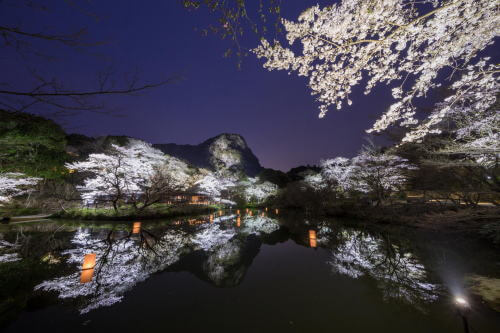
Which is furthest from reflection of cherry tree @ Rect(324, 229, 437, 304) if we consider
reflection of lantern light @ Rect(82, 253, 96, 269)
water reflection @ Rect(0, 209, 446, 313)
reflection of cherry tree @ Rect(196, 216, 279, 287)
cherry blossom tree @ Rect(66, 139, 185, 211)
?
cherry blossom tree @ Rect(66, 139, 185, 211)

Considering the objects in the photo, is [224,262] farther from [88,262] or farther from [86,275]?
[88,262]

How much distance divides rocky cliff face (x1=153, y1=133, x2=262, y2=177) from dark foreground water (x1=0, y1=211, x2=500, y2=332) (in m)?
42.3

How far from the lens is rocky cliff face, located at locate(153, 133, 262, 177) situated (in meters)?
52.0

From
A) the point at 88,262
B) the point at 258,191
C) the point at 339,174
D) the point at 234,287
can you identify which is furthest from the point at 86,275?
the point at 258,191

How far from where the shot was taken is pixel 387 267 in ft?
17.0

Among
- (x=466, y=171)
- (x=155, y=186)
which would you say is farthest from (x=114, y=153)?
(x=466, y=171)

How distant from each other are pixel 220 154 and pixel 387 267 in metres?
50.9

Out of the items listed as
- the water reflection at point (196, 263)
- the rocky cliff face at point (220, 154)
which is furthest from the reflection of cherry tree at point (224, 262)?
the rocky cliff face at point (220, 154)

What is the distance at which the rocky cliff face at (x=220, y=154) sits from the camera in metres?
52.0

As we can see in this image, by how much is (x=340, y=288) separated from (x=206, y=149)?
187 feet

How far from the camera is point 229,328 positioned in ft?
9.33

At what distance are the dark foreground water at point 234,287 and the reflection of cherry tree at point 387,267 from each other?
3cm

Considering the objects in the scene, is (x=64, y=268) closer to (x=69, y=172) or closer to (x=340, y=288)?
(x=340, y=288)

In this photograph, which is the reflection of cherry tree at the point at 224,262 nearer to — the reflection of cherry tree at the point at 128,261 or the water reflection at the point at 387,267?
the reflection of cherry tree at the point at 128,261
